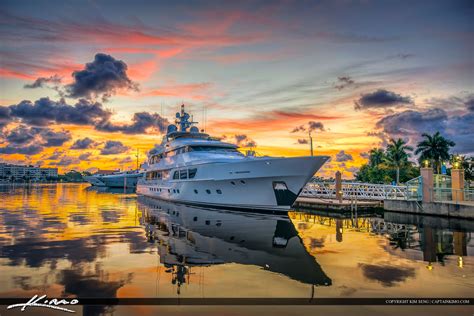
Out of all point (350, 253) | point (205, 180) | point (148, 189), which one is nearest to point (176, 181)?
point (205, 180)

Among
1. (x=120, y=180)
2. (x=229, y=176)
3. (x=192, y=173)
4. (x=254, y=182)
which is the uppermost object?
(x=192, y=173)

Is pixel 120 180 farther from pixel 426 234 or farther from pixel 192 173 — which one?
pixel 426 234

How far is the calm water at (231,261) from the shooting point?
846cm

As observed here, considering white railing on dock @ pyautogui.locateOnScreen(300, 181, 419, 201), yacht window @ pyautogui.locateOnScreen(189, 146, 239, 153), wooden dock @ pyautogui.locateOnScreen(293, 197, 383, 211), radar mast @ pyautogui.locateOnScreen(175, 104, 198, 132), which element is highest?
radar mast @ pyautogui.locateOnScreen(175, 104, 198, 132)

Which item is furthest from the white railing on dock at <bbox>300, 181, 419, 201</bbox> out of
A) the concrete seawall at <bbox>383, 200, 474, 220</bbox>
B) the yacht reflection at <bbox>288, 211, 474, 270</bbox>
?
the yacht reflection at <bbox>288, 211, 474, 270</bbox>

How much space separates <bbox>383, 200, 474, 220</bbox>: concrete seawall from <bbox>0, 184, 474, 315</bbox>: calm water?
395cm

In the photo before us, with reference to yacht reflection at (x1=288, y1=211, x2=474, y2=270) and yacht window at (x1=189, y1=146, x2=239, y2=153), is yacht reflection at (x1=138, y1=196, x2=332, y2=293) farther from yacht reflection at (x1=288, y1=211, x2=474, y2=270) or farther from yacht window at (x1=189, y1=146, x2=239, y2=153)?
yacht window at (x1=189, y1=146, x2=239, y2=153)

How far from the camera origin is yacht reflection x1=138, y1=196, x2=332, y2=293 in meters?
10.5

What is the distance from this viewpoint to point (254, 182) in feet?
84.2

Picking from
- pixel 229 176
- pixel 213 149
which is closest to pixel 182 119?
pixel 213 149

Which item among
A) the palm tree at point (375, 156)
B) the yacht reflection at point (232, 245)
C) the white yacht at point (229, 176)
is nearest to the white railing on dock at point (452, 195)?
the white yacht at point (229, 176)

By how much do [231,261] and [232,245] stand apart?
2883 millimetres

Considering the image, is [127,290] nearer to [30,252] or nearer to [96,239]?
[30,252]

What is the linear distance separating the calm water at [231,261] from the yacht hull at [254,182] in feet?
17.2
